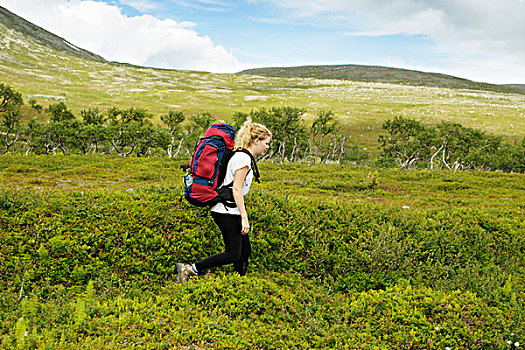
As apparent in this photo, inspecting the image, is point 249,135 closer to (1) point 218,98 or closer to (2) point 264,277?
(2) point 264,277

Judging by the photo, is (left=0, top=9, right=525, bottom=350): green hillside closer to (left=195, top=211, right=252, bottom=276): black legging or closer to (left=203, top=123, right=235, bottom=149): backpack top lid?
(left=195, top=211, right=252, bottom=276): black legging

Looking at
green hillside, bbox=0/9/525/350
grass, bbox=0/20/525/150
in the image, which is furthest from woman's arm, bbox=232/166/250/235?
grass, bbox=0/20/525/150

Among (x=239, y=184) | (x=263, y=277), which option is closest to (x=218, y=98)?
(x=263, y=277)

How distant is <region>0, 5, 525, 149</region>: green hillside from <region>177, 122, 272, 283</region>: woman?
74.0 m

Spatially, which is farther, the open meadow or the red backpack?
the red backpack

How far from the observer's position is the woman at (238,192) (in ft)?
18.5

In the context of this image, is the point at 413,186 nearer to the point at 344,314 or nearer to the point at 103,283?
the point at 344,314

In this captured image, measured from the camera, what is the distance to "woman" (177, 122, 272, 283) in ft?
18.5

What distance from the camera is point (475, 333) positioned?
208 inches

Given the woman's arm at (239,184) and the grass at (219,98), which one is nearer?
the woman's arm at (239,184)

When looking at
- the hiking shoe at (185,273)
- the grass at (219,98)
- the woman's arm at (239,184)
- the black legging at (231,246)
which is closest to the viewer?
the woman's arm at (239,184)

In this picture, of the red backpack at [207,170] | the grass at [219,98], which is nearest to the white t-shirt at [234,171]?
the red backpack at [207,170]

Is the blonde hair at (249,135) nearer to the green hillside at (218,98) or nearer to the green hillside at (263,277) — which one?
the green hillside at (263,277)

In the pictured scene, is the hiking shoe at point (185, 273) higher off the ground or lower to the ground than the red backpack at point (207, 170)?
lower
